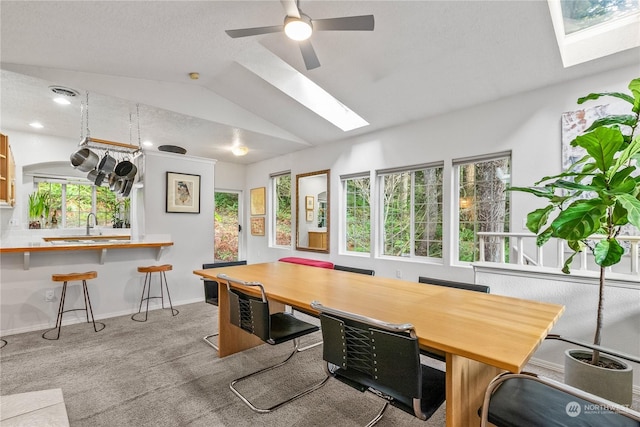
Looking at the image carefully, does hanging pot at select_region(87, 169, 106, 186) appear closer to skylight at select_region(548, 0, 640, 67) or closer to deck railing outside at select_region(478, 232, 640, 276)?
deck railing outside at select_region(478, 232, 640, 276)

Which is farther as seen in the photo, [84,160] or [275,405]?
[84,160]

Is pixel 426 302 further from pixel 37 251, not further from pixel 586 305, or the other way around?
pixel 37 251

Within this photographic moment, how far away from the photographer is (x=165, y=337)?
124 inches

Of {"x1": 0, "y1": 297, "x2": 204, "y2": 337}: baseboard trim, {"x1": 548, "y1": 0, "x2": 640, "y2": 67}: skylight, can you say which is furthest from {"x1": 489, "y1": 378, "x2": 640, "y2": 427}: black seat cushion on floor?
{"x1": 0, "y1": 297, "x2": 204, "y2": 337}: baseboard trim

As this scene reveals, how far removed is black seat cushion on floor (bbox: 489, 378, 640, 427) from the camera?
3.78 feet

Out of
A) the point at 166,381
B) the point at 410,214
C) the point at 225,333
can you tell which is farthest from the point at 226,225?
the point at 166,381

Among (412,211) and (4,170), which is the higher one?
(4,170)

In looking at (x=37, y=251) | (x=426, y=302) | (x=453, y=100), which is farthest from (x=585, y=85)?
(x=37, y=251)

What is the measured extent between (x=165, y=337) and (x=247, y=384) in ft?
4.62

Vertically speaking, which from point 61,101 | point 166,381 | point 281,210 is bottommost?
point 166,381

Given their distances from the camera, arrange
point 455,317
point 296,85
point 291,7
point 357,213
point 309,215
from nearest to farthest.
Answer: point 455,317 → point 291,7 → point 296,85 → point 357,213 → point 309,215

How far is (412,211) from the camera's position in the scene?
4438 mm

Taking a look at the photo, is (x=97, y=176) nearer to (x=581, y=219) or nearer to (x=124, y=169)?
(x=124, y=169)

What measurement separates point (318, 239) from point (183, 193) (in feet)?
8.42
